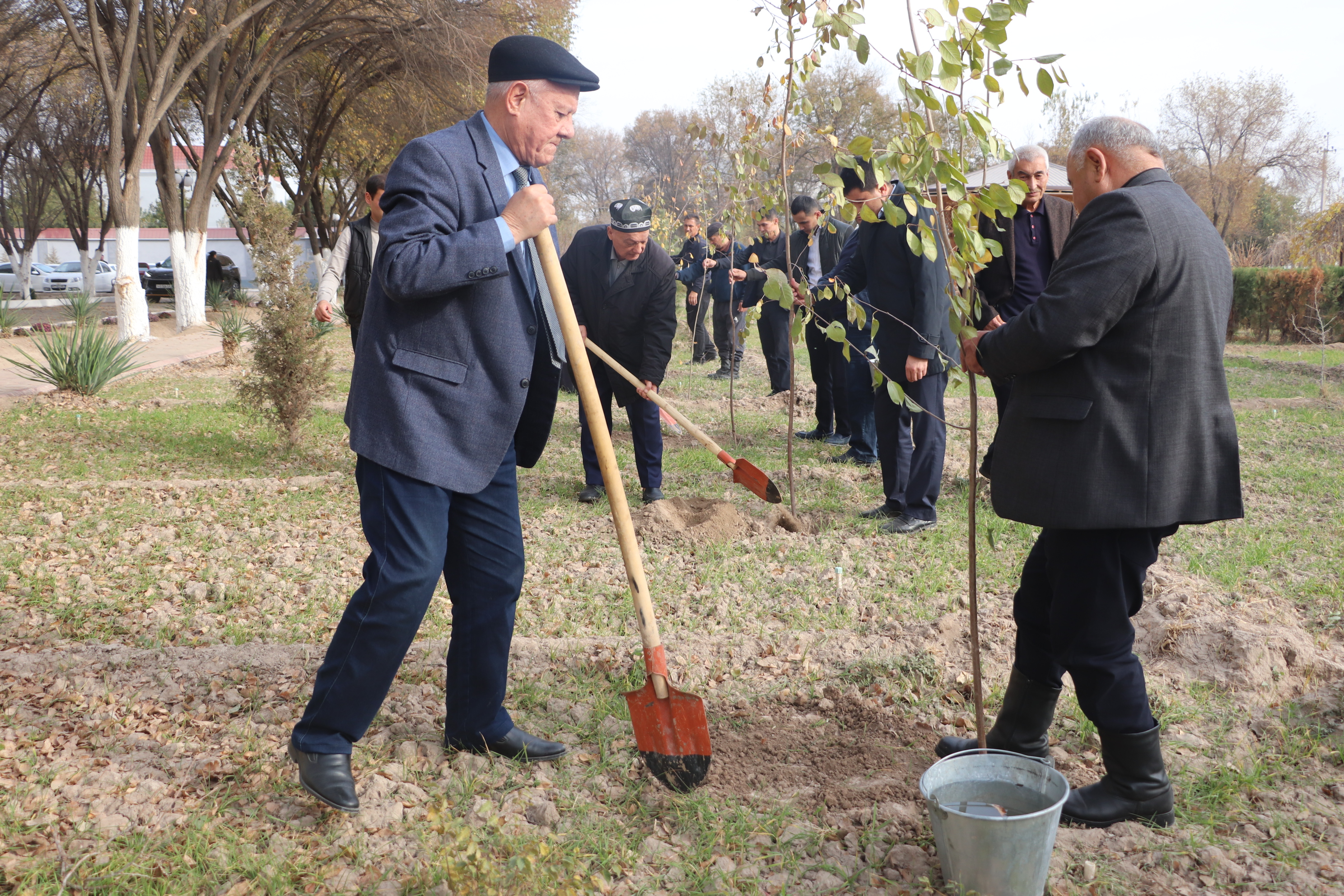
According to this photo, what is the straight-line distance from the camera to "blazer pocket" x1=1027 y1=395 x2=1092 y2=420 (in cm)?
227

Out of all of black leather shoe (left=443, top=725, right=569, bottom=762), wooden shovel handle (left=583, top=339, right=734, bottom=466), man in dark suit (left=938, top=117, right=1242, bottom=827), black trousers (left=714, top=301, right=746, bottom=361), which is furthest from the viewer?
black trousers (left=714, top=301, right=746, bottom=361)

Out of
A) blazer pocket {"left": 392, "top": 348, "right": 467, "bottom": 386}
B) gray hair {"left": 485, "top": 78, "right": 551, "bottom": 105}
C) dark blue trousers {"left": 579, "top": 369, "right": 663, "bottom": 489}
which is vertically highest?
gray hair {"left": 485, "top": 78, "right": 551, "bottom": 105}

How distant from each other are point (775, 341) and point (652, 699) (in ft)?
25.5

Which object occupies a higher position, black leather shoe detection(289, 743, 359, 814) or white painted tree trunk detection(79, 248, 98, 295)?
white painted tree trunk detection(79, 248, 98, 295)

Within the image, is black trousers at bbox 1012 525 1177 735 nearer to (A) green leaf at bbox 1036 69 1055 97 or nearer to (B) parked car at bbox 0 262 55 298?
(A) green leaf at bbox 1036 69 1055 97

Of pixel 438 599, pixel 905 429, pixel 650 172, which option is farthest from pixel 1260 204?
pixel 438 599

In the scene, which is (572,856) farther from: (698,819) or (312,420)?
(312,420)

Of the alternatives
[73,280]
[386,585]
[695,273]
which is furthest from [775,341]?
[73,280]

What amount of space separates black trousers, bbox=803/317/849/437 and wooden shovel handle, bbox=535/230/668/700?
17.8ft

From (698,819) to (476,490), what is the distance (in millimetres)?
1094

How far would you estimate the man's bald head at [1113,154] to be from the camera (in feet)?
7.67

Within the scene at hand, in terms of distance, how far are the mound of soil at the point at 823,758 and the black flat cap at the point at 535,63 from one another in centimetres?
202

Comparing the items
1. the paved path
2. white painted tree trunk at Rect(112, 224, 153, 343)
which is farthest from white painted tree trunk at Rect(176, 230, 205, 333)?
white painted tree trunk at Rect(112, 224, 153, 343)

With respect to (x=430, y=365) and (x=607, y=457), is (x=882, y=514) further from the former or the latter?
(x=430, y=365)
